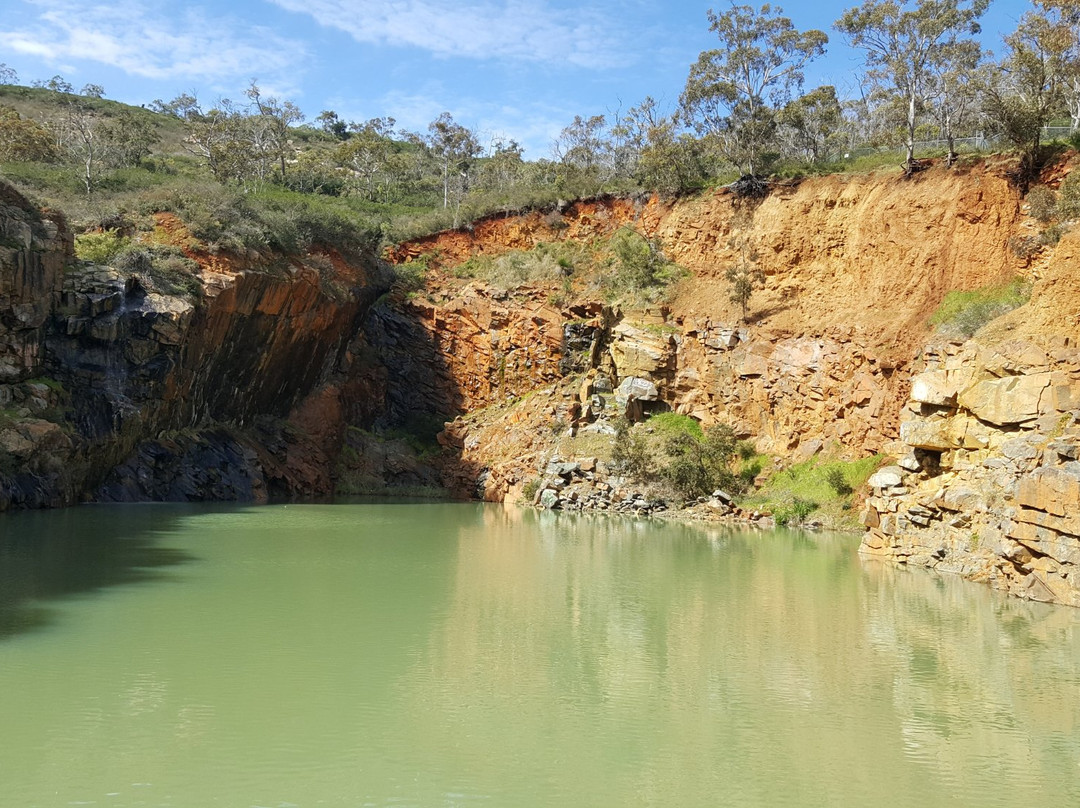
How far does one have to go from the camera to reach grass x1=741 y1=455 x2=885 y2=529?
31609mm

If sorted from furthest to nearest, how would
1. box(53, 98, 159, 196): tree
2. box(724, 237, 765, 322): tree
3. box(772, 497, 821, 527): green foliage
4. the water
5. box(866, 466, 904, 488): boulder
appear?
box(53, 98, 159, 196): tree, box(724, 237, 765, 322): tree, box(772, 497, 821, 527): green foliage, box(866, 466, 904, 488): boulder, the water

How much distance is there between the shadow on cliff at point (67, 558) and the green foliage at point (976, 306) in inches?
903

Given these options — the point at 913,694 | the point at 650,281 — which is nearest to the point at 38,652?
the point at 913,694

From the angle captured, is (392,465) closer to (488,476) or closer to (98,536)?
(488,476)

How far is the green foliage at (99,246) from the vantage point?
3625 cm

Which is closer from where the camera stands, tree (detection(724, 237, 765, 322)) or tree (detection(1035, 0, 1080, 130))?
tree (detection(1035, 0, 1080, 130))

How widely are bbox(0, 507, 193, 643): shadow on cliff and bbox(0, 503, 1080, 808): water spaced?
0.12m

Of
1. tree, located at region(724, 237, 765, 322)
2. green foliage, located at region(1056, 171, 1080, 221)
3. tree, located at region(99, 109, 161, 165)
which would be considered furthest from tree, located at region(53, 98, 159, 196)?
green foliage, located at region(1056, 171, 1080, 221)

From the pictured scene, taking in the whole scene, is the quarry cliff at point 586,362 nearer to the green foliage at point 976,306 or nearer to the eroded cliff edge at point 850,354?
the eroded cliff edge at point 850,354

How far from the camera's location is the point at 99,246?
121 feet

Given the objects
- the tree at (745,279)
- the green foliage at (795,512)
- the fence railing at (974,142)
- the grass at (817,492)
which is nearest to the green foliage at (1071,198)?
the fence railing at (974,142)

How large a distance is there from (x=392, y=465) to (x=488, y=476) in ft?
18.2

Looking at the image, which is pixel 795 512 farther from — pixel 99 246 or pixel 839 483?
pixel 99 246

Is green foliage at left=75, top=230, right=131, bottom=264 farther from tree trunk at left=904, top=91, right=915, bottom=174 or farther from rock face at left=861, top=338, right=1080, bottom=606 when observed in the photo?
tree trunk at left=904, top=91, right=915, bottom=174
